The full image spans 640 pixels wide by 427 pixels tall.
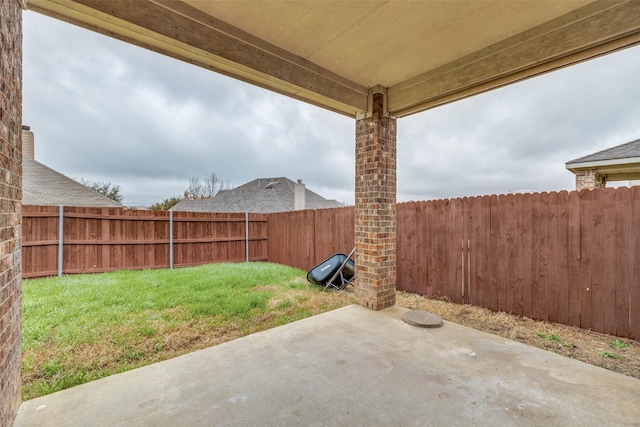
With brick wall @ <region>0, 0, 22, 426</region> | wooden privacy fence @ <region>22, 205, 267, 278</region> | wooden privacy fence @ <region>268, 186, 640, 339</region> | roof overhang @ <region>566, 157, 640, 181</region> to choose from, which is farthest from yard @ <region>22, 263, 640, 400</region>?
roof overhang @ <region>566, 157, 640, 181</region>

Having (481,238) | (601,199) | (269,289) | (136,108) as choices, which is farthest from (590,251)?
(136,108)

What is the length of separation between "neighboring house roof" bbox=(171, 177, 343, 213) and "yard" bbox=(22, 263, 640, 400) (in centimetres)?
1168

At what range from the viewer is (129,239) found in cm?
691

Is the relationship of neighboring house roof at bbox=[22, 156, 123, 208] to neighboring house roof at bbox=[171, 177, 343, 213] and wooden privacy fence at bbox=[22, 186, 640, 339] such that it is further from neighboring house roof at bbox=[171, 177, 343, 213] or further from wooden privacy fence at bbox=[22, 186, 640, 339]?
neighboring house roof at bbox=[171, 177, 343, 213]

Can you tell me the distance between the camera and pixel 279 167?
2158 centimetres

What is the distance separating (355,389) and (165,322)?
2597 mm

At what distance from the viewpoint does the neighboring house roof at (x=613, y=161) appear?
522cm

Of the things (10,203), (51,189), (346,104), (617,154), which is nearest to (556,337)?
(346,104)

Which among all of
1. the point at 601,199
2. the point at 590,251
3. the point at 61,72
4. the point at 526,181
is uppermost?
the point at 61,72

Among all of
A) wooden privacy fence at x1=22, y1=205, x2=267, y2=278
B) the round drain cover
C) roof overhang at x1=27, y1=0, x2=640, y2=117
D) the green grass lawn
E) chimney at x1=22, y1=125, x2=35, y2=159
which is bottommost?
the green grass lawn

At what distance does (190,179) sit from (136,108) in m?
17.1

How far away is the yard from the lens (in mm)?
2396

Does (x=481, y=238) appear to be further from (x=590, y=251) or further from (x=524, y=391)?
(x=524, y=391)

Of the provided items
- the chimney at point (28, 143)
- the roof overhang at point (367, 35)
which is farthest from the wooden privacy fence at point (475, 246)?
the chimney at point (28, 143)
